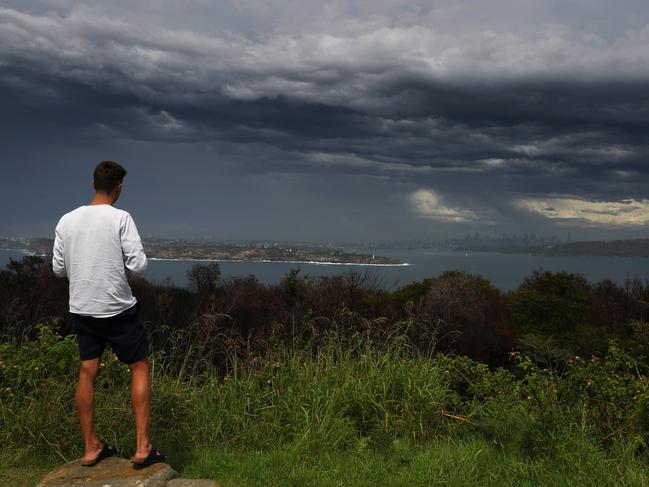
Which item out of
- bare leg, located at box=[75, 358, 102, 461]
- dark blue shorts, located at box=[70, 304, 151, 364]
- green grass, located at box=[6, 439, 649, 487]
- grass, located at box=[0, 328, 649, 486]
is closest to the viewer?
dark blue shorts, located at box=[70, 304, 151, 364]

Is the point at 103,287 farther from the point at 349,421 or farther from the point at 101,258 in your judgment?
the point at 349,421

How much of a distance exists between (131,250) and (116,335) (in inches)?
25.0

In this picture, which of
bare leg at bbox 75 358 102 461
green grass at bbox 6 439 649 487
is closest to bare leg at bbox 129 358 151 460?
bare leg at bbox 75 358 102 461

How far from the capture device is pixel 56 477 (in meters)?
4.30

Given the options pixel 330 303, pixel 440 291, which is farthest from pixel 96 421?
pixel 440 291

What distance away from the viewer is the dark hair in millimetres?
4301

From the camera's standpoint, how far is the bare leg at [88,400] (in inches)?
172

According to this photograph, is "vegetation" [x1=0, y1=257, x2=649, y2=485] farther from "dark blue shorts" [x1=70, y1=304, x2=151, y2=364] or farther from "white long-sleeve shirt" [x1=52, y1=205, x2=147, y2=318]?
"white long-sleeve shirt" [x1=52, y1=205, x2=147, y2=318]

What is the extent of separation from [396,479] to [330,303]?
17.6 m

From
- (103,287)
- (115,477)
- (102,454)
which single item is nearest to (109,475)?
(115,477)

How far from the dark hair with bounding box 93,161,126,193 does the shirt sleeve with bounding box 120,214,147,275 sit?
0.93ft

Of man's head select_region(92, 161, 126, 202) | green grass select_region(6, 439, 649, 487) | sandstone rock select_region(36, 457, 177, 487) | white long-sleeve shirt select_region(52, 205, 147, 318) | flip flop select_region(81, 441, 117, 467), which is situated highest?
man's head select_region(92, 161, 126, 202)

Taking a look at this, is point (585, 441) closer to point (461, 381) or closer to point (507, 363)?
point (461, 381)

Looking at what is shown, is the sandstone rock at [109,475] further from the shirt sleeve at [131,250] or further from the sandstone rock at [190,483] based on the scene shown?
the shirt sleeve at [131,250]
